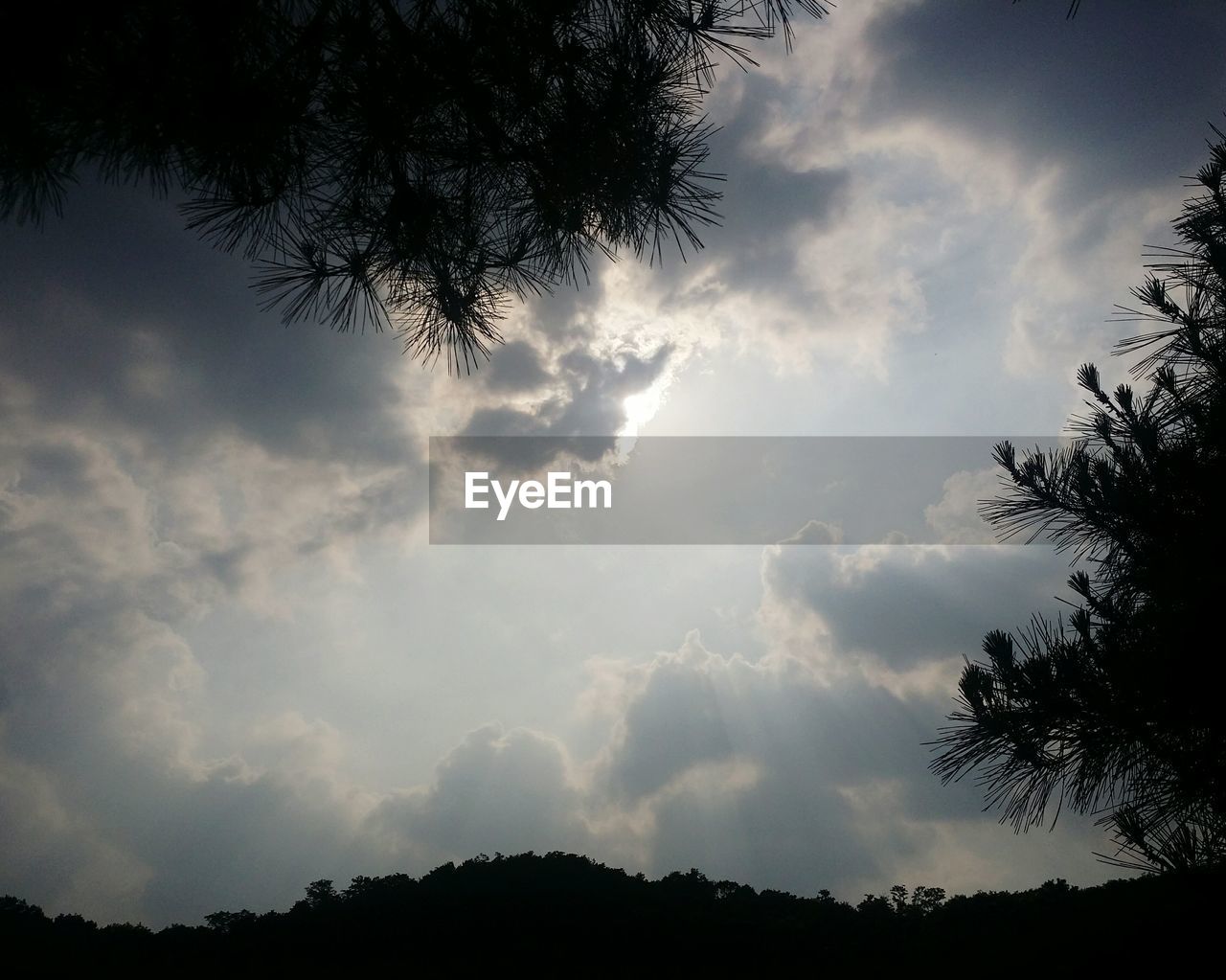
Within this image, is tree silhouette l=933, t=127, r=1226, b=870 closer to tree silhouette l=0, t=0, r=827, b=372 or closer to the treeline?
tree silhouette l=0, t=0, r=827, b=372

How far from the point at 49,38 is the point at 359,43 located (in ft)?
3.69

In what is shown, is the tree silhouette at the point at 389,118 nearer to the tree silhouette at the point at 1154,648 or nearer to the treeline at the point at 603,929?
the tree silhouette at the point at 1154,648

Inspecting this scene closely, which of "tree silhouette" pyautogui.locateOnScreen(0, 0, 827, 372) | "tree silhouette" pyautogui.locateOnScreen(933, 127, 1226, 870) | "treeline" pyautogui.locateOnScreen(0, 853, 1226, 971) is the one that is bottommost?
"treeline" pyautogui.locateOnScreen(0, 853, 1226, 971)

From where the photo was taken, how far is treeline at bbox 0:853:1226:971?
911 centimetres

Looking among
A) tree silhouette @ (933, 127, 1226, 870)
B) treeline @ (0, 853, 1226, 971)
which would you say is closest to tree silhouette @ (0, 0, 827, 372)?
tree silhouette @ (933, 127, 1226, 870)

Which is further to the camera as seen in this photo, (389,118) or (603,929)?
(603,929)

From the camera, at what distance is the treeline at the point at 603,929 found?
9.11 meters

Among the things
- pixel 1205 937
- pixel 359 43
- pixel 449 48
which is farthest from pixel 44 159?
pixel 1205 937

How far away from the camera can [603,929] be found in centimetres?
1340

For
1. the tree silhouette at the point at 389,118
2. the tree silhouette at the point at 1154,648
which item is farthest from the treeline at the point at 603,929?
the tree silhouette at the point at 389,118

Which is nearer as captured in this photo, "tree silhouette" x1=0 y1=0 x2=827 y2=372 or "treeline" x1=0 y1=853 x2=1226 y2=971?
"tree silhouette" x1=0 y1=0 x2=827 y2=372

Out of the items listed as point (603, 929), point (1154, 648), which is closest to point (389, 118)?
point (1154, 648)

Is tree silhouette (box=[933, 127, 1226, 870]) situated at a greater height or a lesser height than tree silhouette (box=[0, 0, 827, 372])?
lesser

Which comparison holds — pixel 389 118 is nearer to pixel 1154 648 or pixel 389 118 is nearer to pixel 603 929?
pixel 1154 648
